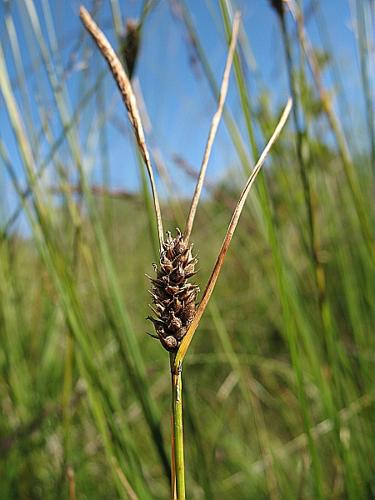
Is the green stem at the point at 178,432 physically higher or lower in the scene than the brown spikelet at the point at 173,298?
lower

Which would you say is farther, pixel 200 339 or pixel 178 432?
pixel 200 339

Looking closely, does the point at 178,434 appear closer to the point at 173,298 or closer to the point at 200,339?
the point at 173,298

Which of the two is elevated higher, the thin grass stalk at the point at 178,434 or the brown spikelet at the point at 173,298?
the brown spikelet at the point at 173,298

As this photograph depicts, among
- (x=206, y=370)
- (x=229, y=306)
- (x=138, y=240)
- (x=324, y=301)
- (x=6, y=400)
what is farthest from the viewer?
(x=138, y=240)

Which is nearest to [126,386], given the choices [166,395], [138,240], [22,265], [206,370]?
[166,395]

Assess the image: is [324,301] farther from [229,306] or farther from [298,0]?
[229,306]

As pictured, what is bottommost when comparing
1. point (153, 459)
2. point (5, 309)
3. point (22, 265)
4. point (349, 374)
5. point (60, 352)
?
point (153, 459)

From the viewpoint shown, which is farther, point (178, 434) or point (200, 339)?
point (200, 339)

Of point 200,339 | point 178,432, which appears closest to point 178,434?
point 178,432

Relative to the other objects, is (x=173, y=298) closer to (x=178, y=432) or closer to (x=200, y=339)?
(x=178, y=432)
